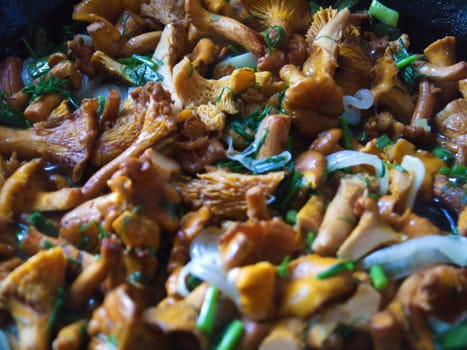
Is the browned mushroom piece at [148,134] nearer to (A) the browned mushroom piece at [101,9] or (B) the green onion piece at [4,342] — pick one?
(B) the green onion piece at [4,342]

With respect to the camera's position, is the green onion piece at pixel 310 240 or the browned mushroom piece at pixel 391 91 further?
the browned mushroom piece at pixel 391 91

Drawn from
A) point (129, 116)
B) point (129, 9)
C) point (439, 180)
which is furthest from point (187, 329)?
point (129, 9)

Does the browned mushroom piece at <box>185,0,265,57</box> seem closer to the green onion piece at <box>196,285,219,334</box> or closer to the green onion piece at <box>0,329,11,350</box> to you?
the green onion piece at <box>196,285,219,334</box>

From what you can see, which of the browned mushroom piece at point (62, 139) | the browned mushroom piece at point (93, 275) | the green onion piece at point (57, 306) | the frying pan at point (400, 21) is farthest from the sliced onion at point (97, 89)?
the green onion piece at point (57, 306)

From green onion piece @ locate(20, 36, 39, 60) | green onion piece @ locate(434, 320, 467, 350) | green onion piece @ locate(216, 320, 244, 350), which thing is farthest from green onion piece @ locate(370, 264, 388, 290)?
green onion piece @ locate(20, 36, 39, 60)

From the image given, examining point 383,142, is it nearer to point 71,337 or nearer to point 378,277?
point 378,277

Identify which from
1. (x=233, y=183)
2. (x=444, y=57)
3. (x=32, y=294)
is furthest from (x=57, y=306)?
(x=444, y=57)
